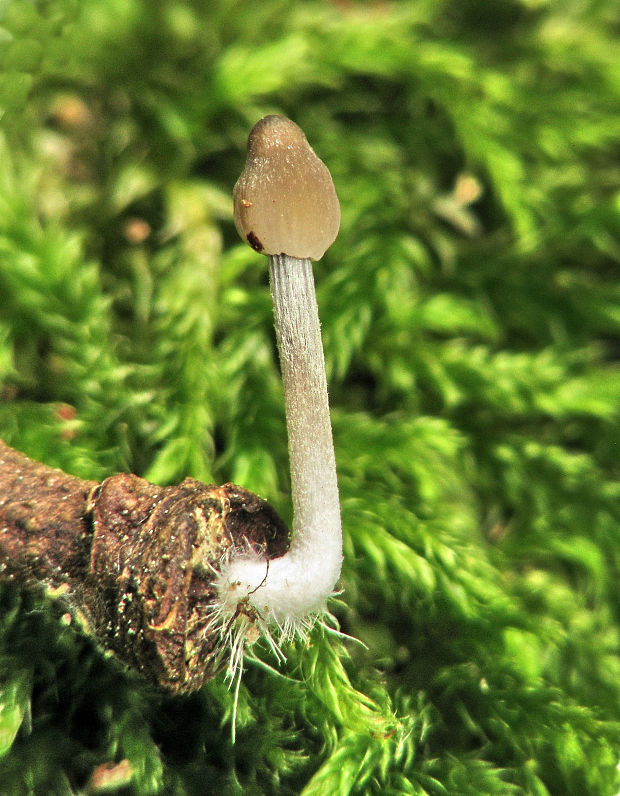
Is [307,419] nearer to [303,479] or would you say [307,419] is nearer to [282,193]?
[303,479]

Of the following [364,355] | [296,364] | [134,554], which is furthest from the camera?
[364,355]

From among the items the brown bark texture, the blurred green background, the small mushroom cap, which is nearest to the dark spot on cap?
the small mushroom cap

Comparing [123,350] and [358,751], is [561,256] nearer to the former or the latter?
[123,350]

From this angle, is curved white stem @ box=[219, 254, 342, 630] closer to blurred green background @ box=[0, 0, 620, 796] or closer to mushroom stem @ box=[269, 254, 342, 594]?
mushroom stem @ box=[269, 254, 342, 594]

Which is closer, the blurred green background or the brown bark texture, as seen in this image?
the brown bark texture

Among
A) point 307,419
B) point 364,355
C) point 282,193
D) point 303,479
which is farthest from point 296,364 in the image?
point 364,355

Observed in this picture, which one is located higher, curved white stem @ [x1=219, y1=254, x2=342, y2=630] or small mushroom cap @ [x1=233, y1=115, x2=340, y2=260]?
small mushroom cap @ [x1=233, y1=115, x2=340, y2=260]

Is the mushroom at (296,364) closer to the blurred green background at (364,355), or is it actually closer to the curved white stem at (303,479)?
the curved white stem at (303,479)
